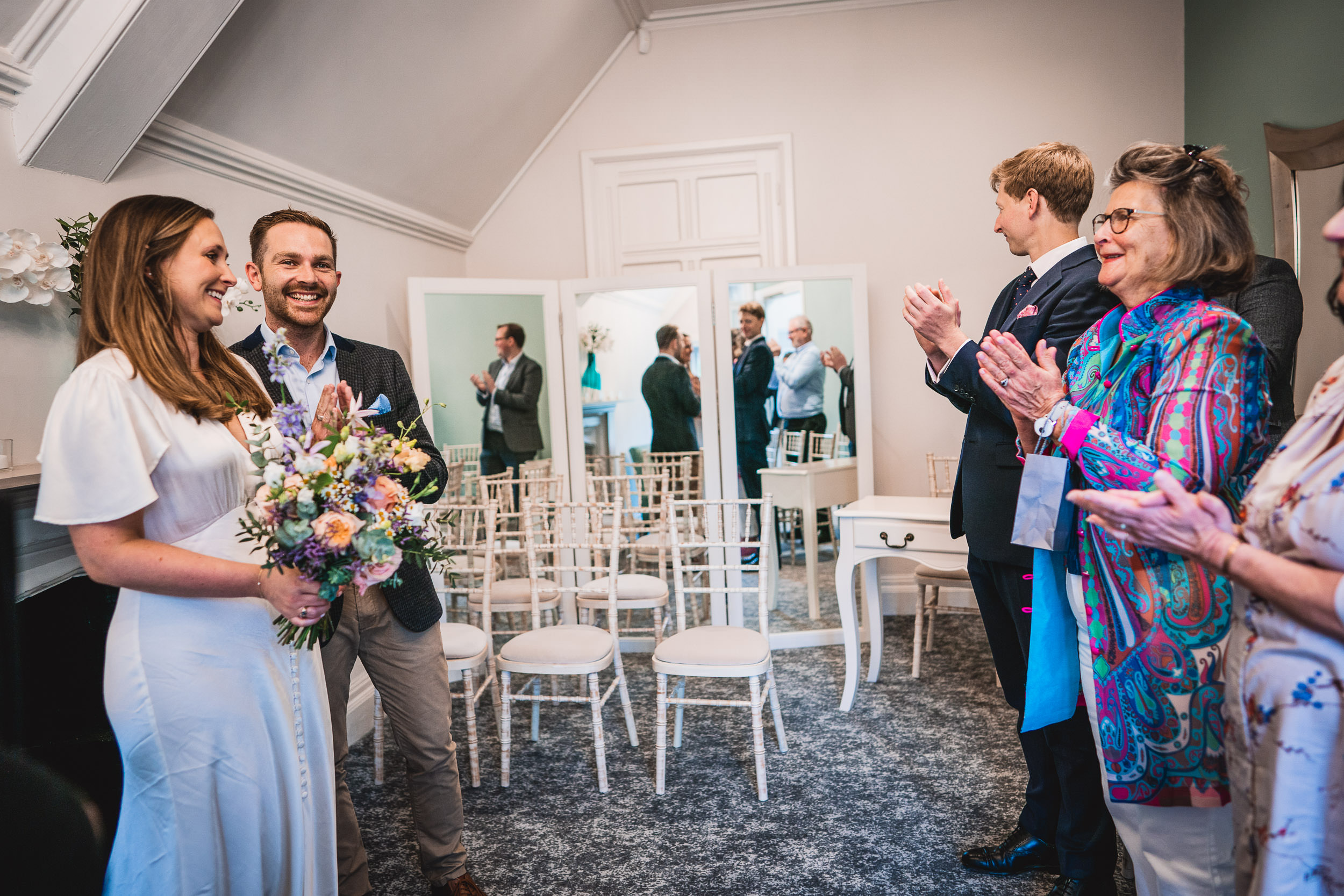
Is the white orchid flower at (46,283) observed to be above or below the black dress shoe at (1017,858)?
above

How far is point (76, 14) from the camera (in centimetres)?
198

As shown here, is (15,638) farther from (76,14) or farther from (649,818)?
(649,818)

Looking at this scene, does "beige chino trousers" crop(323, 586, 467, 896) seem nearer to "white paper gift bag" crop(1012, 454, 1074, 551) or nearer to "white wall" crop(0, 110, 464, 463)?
"white wall" crop(0, 110, 464, 463)

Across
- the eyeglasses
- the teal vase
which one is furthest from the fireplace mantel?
the teal vase

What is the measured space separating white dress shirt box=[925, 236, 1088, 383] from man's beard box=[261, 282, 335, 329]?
4.96ft

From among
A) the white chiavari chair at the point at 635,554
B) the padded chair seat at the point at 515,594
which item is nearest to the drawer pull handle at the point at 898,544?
the white chiavari chair at the point at 635,554

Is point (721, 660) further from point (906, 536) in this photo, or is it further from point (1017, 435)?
point (1017, 435)

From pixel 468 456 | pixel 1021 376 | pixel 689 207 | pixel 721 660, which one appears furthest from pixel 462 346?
pixel 1021 376

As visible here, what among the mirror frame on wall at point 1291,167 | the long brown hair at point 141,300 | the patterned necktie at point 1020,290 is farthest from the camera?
the mirror frame on wall at point 1291,167

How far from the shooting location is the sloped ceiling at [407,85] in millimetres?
2689

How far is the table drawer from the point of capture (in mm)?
3072

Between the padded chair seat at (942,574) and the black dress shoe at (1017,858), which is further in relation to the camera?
the padded chair seat at (942,574)

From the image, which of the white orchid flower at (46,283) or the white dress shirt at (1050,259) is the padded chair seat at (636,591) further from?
the white orchid flower at (46,283)

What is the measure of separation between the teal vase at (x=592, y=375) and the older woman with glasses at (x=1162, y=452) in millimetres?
2899
